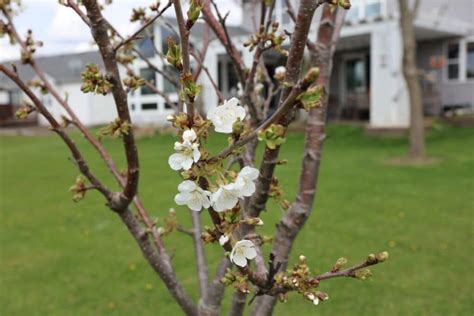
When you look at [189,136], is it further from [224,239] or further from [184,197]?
[224,239]

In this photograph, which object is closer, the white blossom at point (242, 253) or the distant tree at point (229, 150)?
the distant tree at point (229, 150)

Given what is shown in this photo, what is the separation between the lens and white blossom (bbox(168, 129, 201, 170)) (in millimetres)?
950

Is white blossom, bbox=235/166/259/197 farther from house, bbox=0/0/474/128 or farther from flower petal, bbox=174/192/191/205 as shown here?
house, bbox=0/0/474/128

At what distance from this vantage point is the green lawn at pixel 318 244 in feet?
15.5

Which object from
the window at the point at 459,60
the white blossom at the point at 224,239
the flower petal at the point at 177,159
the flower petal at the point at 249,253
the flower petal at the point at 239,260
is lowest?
the flower petal at the point at 239,260

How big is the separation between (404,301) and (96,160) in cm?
1157

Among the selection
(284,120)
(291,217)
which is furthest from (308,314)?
(284,120)

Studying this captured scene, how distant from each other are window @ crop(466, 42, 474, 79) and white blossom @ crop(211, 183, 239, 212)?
2122 cm

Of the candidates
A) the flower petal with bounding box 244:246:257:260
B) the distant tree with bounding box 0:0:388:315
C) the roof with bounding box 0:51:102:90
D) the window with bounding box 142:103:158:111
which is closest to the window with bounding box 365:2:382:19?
the window with bounding box 142:103:158:111

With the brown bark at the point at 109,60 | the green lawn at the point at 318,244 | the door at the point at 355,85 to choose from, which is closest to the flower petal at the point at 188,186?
the brown bark at the point at 109,60

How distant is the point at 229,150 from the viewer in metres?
1.02

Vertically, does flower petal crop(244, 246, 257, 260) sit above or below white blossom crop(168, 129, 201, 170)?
below

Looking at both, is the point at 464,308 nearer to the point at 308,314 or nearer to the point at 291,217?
the point at 308,314

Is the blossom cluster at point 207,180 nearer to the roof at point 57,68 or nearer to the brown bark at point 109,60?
the brown bark at point 109,60
